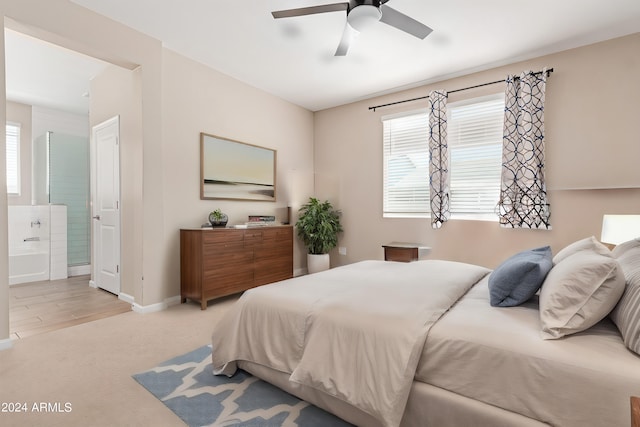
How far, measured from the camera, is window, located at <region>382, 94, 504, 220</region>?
389cm

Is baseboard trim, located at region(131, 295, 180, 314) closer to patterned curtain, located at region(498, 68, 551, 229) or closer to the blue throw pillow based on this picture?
the blue throw pillow

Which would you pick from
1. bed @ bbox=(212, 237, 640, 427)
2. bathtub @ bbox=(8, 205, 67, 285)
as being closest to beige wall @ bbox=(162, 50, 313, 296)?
bed @ bbox=(212, 237, 640, 427)

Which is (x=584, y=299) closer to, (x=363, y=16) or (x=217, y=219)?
Answer: (x=363, y=16)

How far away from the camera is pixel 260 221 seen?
4.34m

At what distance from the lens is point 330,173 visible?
5387 mm

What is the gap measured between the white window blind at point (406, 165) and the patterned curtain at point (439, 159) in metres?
0.25

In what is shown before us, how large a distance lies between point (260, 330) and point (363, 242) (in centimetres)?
335

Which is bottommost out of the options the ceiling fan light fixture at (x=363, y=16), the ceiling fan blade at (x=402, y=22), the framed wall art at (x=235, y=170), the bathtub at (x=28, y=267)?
the bathtub at (x=28, y=267)

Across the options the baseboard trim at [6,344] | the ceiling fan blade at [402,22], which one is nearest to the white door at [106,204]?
the baseboard trim at [6,344]

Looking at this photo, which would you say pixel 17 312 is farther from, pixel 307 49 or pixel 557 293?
pixel 557 293

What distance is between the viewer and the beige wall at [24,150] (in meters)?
5.18

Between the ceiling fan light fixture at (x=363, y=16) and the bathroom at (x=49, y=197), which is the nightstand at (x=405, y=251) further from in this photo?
the bathroom at (x=49, y=197)

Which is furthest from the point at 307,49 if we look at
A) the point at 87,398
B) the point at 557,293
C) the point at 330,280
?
the point at 87,398

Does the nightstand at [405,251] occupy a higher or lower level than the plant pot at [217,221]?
lower
